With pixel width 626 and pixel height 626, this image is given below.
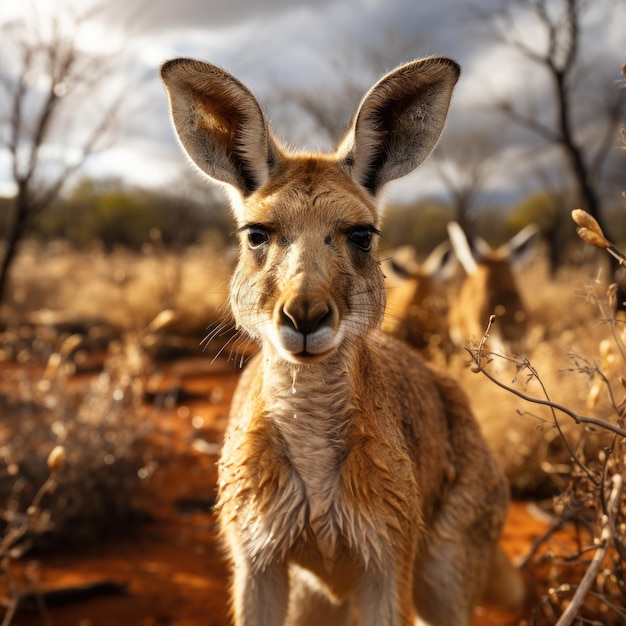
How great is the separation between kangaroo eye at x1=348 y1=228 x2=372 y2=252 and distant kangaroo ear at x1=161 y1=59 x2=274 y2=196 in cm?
53

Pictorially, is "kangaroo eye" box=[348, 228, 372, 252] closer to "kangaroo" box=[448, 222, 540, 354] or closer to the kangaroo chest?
the kangaroo chest

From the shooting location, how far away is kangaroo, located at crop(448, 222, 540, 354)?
774cm

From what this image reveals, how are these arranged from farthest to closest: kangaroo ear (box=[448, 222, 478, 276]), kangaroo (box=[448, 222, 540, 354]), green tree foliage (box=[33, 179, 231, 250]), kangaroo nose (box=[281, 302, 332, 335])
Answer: green tree foliage (box=[33, 179, 231, 250]), kangaroo ear (box=[448, 222, 478, 276]), kangaroo (box=[448, 222, 540, 354]), kangaroo nose (box=[281, 302, 332, 335])

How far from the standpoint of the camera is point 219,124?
3.08 meters

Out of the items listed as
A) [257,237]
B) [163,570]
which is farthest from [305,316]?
[163,570]

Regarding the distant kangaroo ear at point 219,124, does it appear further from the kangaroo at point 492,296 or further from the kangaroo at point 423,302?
the kangaroo at point 423,302

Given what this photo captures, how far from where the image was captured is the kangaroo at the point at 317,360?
2.71 meters

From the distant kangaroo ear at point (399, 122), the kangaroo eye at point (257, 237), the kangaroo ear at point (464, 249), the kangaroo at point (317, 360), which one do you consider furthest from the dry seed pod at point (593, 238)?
the kangaroo ear at point (464, 249)

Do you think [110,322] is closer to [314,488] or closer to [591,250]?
[591,250]

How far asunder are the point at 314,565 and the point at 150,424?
137 inches

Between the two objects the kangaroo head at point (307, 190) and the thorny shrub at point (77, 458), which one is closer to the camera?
the kangaroo head at point (307, 190)

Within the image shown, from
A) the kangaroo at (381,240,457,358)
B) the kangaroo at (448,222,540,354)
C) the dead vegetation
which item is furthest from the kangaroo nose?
the kangaroo at (381,240,457,358)

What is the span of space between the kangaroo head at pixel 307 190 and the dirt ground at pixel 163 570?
893 millimetres

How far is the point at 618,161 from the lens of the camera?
22.1 metres
